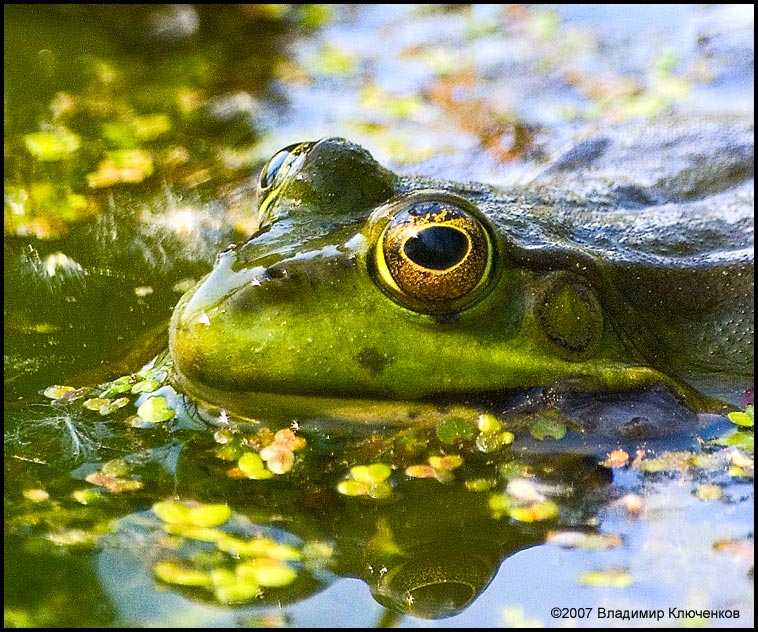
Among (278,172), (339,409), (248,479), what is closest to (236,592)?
(248,479)

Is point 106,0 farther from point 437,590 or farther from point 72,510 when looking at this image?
point 437,590

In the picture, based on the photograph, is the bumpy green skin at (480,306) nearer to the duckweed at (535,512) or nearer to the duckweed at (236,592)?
the duckweed at (535,512)

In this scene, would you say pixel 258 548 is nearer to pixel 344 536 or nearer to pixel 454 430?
pixel 344 536

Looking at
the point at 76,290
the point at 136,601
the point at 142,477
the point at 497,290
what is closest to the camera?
the point at 136,601

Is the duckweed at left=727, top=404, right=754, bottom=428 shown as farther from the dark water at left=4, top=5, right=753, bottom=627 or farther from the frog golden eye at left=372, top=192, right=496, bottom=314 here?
the frog golden eye at left=372, top=192, right=496, bottom=314

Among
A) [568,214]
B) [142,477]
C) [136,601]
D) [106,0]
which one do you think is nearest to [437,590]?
[136,601]

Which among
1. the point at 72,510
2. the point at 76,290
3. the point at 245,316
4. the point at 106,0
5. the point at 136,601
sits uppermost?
the point at 106,0
